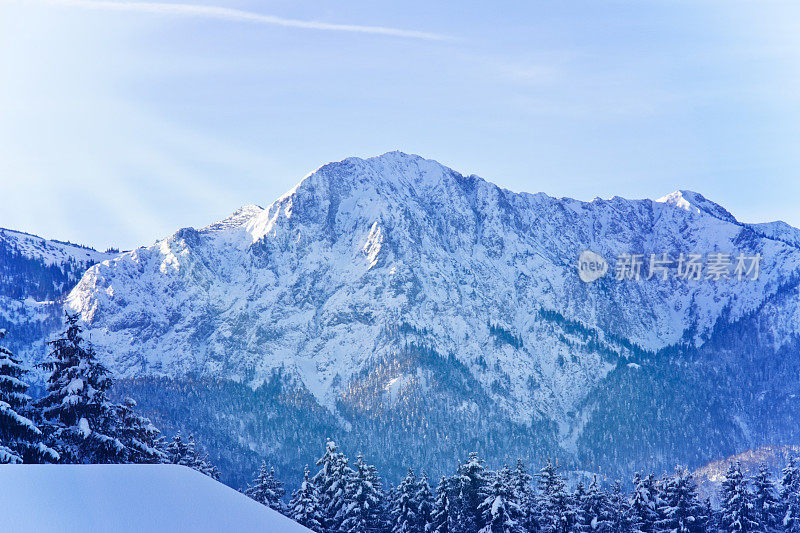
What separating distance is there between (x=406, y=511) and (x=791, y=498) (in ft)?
101

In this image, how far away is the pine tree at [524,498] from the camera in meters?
57.8

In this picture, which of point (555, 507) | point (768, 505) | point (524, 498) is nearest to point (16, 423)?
point (524, 498)

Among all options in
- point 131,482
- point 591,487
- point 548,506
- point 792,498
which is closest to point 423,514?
point 548,506

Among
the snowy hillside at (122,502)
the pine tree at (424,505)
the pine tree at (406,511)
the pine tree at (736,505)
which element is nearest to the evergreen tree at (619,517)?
the pine tree at (736,505)

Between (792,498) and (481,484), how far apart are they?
84.1 ft

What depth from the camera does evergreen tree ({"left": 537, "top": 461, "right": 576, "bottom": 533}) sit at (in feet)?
192

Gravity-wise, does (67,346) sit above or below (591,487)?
above

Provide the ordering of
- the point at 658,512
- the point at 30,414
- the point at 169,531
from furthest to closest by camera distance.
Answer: the point at 658,512 < the point at 30,414 < the point at 169,531

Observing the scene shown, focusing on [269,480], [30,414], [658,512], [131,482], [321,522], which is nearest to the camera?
[131,482]

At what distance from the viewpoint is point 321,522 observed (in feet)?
187

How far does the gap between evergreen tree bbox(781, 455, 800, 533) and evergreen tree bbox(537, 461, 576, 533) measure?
17.8 meters

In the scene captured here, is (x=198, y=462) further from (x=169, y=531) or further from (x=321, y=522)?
(x=169, y=531)

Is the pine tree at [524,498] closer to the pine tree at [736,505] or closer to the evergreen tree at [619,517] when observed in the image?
the evergreen tree at [619,517]

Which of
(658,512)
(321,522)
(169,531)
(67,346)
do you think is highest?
(67,346)
